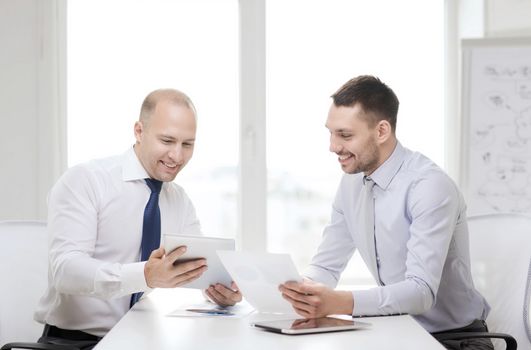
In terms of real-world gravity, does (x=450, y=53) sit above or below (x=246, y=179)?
above

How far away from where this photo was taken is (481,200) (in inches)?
179

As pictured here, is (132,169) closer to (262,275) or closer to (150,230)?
(150,230)

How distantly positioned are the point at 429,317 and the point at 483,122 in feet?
6.39

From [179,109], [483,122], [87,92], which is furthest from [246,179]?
[179,109]

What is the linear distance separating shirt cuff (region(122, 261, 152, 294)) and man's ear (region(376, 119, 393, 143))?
97cm

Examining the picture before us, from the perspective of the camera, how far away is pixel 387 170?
9.77 ft

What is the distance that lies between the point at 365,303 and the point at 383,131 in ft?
2.45

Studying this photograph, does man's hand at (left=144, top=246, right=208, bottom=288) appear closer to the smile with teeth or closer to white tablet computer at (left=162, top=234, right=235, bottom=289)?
white tablet computer at (left=162, top=234, right=235, bottom=289)

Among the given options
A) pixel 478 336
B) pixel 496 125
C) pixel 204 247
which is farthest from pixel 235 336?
pixel 496 125

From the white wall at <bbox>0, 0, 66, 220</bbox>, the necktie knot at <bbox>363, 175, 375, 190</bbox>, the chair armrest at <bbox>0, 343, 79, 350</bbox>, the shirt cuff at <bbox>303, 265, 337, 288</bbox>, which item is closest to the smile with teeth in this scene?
the necktie knot at <bbox>363, 175, 375, 190</bbox>

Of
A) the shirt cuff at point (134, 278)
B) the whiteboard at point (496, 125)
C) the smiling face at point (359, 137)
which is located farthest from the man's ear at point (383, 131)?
the whiteboard at point (496, 125)

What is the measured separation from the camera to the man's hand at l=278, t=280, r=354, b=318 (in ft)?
7.87

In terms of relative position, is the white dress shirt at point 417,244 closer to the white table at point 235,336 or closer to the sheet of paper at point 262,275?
the white table at point 235,336

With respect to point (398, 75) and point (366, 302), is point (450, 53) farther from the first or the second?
point (366, 302)
